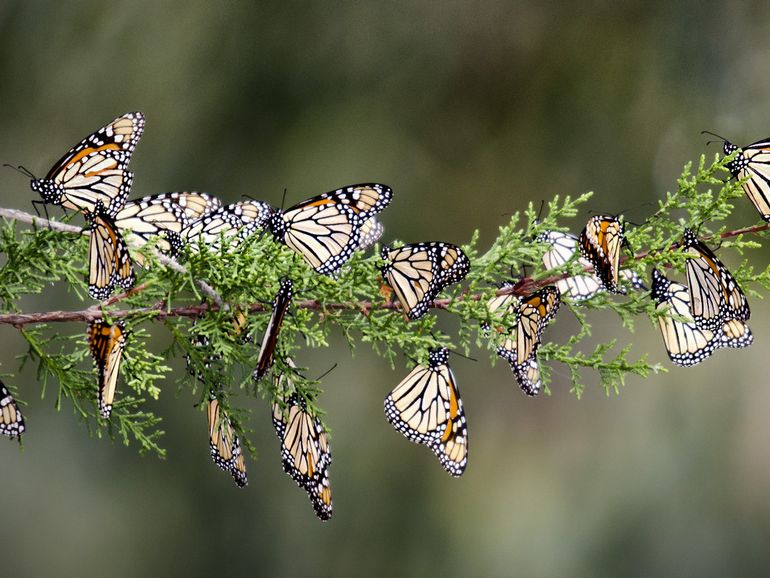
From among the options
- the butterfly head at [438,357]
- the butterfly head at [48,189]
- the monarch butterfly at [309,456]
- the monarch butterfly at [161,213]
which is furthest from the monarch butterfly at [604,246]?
the butterfly head at [48,189]

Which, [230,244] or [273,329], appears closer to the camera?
[273,329]

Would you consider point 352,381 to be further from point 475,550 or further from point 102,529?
point 102,529

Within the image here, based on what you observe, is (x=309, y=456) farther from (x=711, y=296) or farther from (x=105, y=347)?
(x=711, y=296)

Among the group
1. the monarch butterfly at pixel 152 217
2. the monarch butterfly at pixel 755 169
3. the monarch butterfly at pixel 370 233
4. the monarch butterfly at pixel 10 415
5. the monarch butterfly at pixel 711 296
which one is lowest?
the monarch butterfly at pixel 711 296

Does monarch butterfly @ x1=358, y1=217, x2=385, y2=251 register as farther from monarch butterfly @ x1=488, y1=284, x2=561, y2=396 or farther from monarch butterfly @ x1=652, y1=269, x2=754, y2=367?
monarch butterfly @ x1=652, y1=269, x2=754, y2=367

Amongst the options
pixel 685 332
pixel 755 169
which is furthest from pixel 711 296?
pixel 685 332

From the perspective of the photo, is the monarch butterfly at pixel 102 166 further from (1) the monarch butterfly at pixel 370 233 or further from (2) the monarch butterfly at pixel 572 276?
(2) the monarch butterfly at pixel 572 276
